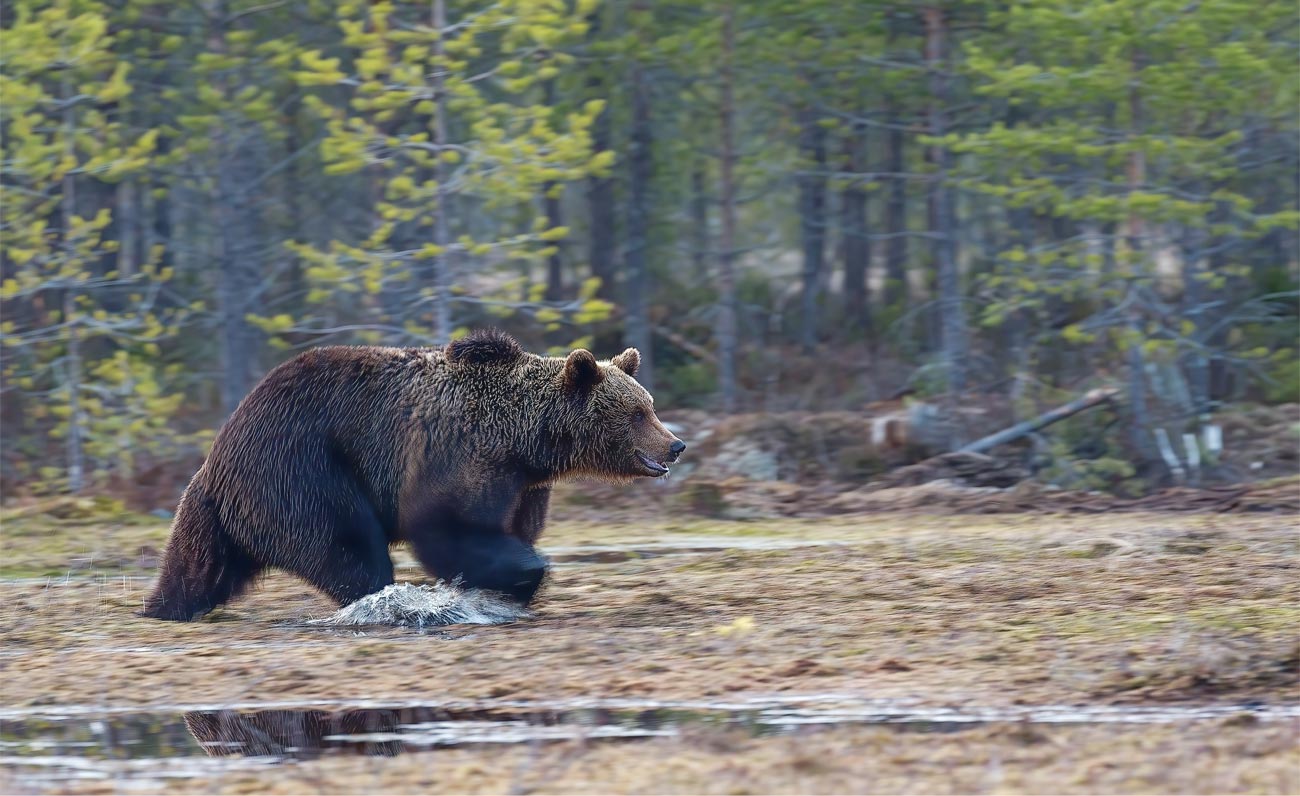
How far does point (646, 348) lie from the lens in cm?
2330

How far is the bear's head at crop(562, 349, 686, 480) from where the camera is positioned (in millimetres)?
8367

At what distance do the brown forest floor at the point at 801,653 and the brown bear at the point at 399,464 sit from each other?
0.37 m

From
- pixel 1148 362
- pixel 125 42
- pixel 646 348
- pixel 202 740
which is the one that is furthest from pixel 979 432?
pixel 202 740

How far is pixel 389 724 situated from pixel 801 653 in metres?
2.00

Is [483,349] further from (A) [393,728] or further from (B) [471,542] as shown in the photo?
(A) [393,728]

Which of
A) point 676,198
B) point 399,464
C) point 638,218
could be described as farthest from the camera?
point 676,198

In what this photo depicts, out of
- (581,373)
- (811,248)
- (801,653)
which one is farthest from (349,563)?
(811,248)

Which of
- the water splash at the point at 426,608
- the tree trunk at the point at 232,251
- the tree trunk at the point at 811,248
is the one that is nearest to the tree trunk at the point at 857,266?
the tree trunk at the point at 811,248

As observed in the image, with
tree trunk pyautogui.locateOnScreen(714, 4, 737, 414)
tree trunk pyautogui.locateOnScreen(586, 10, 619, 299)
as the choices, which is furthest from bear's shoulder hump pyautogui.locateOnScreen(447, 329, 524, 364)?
tree trunk pyautogui.locateOnScreen(586, 10, 619, 299)

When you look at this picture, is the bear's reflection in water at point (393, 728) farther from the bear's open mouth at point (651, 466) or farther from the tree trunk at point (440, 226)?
the tree trunk at point (440, 226)

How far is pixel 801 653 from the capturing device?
22.1 feet

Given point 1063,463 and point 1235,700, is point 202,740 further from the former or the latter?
point 1063,463

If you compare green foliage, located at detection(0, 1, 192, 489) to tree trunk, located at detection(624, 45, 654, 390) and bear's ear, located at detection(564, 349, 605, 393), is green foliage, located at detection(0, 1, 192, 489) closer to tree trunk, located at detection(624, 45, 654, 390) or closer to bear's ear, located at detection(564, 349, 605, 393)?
tree trunk, located at detection(624, 45, 654, 390)

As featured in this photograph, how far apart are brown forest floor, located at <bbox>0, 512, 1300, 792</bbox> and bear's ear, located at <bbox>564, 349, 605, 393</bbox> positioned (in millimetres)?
1301
